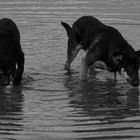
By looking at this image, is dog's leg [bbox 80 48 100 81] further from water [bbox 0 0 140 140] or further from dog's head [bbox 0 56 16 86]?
dog's head [bbox 0 56 16 86]

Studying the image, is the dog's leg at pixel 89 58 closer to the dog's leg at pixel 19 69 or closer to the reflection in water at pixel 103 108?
the reflection in water at pixel 103 108

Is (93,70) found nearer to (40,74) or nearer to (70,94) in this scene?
(40,74)

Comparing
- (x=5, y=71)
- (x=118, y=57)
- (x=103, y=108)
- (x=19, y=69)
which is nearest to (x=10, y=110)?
(x=5, y=71)

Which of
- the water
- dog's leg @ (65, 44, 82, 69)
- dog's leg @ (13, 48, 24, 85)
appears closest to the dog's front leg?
the water

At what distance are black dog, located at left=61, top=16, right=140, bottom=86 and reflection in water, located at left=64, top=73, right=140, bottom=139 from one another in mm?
393

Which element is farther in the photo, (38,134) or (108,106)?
(108,106)

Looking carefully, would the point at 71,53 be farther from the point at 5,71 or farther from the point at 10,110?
the point at 10,110

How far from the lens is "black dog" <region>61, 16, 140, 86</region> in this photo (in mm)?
12656

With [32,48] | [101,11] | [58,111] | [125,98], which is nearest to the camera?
[58,111]

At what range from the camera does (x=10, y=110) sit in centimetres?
1106

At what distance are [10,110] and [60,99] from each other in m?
1.18

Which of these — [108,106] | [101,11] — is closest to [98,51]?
[108,106]

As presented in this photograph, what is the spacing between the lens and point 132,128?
31.5ft

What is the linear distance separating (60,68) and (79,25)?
3.83 ft
